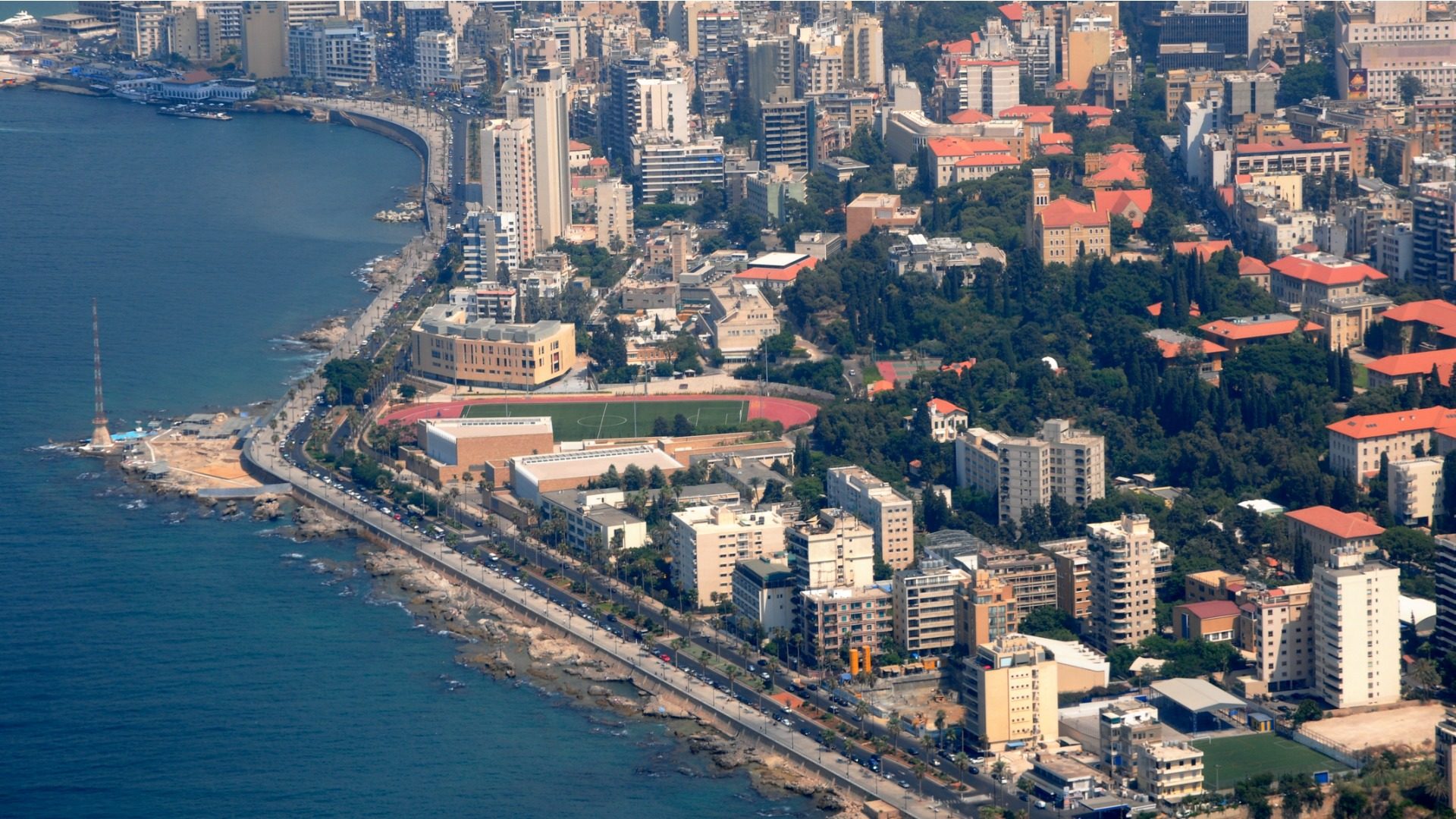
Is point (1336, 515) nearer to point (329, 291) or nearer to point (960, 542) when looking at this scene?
point (960, 542)

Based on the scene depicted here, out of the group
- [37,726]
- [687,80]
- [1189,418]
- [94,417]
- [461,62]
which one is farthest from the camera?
[461,62]

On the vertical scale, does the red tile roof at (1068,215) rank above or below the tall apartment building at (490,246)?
above

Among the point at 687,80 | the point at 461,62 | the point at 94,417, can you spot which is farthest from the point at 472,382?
the point at 461,62

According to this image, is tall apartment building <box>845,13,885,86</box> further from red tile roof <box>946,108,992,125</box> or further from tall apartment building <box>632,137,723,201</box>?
tall apartment building <box>632,137,723,201</box>

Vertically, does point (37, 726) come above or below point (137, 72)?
below

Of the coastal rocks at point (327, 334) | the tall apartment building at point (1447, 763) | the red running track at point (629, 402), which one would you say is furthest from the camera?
the coastal rocks at point (327, 334)

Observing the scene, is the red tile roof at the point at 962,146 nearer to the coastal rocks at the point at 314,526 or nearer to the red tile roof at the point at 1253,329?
the red tile roof at the point at 1253,329

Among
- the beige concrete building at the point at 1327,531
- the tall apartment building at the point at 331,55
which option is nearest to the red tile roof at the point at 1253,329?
the beige concrete building at the point at 1327,531
